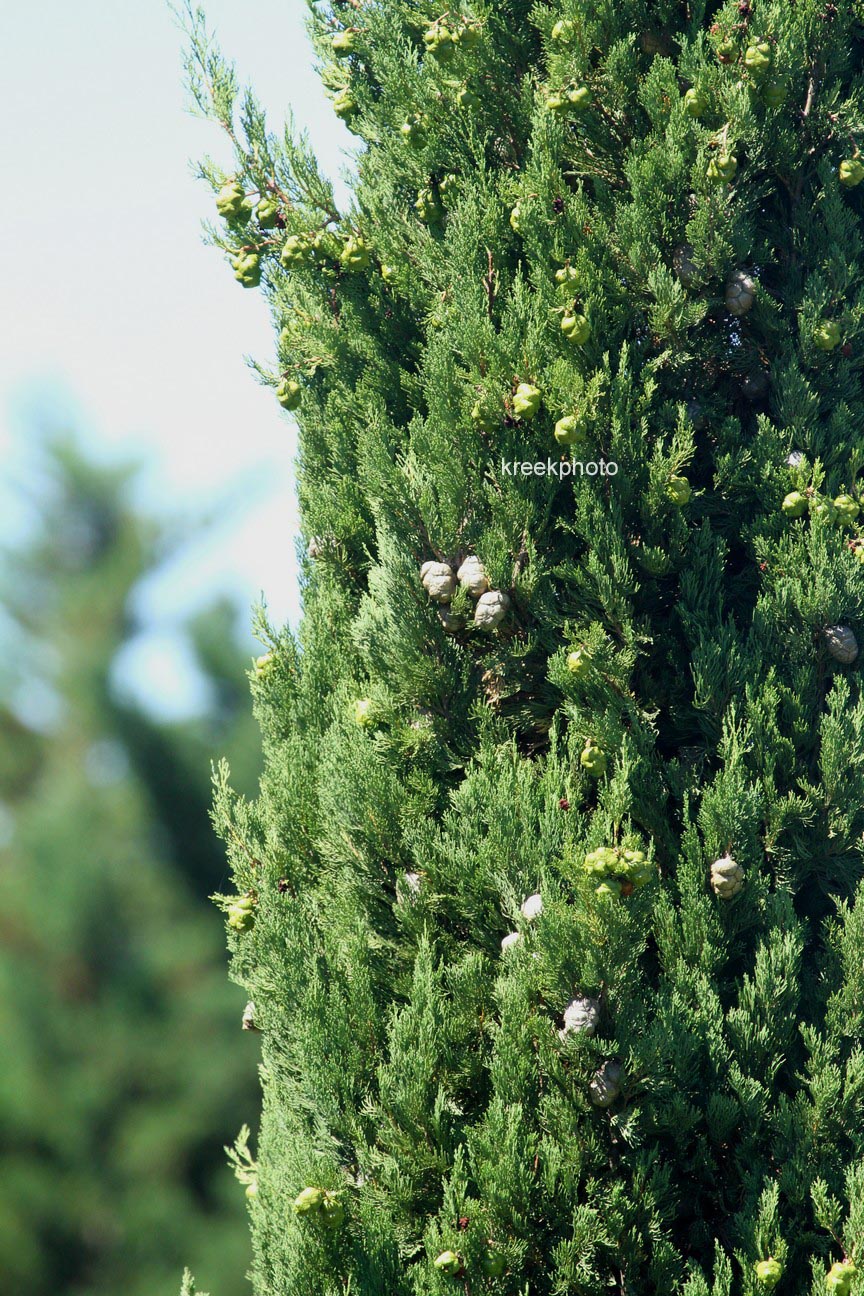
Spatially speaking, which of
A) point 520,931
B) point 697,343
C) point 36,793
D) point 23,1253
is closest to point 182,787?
point 36,793

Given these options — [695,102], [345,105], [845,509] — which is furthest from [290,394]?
[845,509]

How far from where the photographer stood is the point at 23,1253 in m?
1.66

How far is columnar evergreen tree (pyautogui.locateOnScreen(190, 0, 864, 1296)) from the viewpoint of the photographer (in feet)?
11.7

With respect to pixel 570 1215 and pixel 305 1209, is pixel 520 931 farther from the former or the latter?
pixel 305 1209

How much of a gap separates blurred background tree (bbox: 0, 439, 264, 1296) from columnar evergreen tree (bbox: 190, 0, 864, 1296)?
139 centimetres

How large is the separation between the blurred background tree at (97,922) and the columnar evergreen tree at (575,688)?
1.39m

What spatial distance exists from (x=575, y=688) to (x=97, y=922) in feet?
8.86

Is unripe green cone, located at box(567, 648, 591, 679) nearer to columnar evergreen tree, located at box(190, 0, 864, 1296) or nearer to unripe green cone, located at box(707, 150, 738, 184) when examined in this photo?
columnar evergreen tree, located at box(190, 0, 864, 1296)

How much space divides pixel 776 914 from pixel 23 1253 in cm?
280

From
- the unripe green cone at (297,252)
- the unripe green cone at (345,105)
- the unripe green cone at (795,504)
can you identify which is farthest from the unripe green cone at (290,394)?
the unripe green cone at (795,504)

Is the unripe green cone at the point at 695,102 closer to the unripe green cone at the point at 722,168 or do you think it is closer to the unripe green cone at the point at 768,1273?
the unripe green cone at the point at 722,168

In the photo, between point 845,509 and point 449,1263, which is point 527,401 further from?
point 449,1263

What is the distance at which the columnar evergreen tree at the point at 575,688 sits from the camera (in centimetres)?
357

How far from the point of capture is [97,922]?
1.58 m
